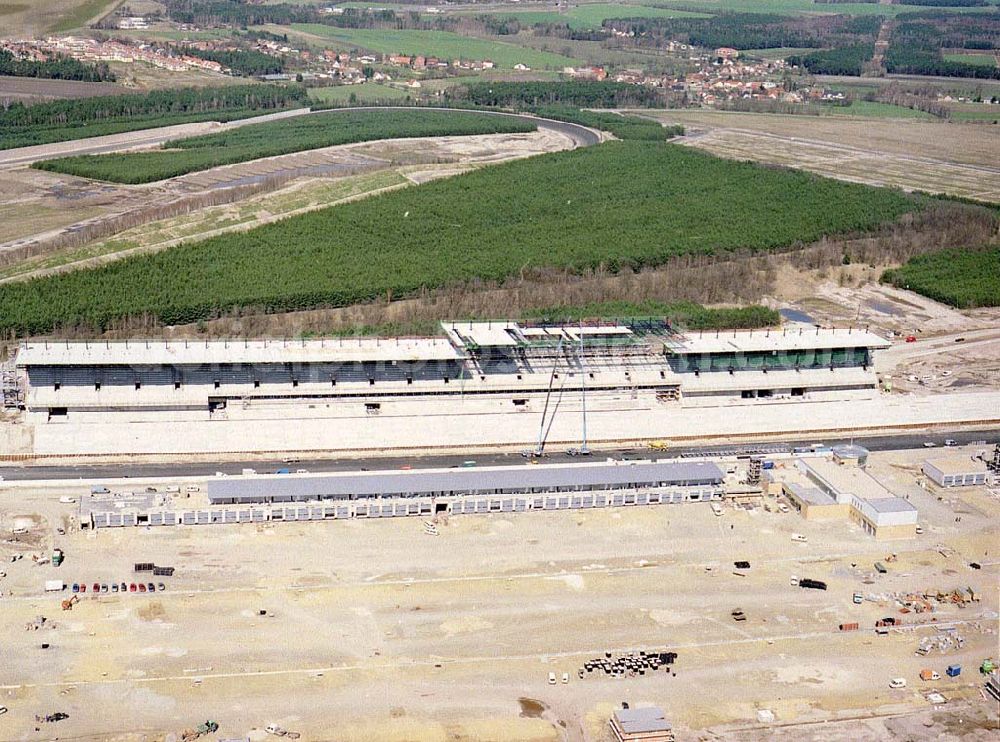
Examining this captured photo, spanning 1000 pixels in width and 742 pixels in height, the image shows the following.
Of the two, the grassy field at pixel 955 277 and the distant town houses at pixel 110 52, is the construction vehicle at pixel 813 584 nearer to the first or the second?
the grassy field at pixel 955 277

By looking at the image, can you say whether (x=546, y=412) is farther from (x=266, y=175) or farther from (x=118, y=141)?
(x=118, y=141)

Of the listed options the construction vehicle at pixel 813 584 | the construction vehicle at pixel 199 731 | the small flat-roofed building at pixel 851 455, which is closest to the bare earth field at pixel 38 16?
the small flat-roofed building at pixel 851 455

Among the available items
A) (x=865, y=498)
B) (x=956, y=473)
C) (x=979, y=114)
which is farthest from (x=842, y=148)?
(x=865, y=498)

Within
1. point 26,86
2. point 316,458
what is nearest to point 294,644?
point 316,458

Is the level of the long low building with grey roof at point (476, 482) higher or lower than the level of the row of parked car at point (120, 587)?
higher

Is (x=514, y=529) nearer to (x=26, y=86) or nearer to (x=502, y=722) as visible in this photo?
(x=502, y=722)

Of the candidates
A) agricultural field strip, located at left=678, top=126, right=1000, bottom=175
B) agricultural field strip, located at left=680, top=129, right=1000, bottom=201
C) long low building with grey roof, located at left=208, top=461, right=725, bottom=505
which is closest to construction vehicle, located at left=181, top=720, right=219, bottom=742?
long low building with grey roof, located at left=208, top=461, right=725, bottom=505
